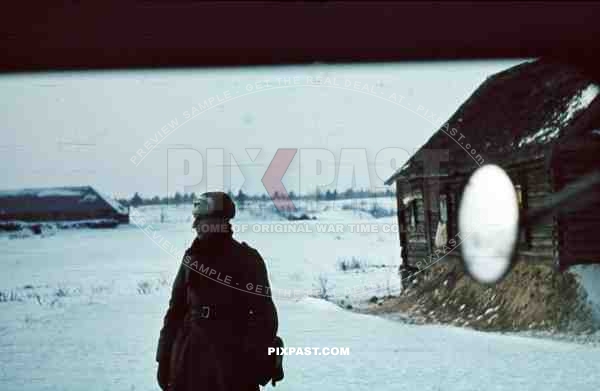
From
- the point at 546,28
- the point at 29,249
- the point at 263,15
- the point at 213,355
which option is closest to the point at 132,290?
the point at 29,249

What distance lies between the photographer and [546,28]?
287 cm

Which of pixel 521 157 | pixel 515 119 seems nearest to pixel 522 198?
pixel 521 157

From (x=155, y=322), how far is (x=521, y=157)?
476 centimetres

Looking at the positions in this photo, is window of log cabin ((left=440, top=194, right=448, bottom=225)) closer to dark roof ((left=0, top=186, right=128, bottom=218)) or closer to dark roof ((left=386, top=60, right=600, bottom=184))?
dark roof ((left=386, top=60, right=600, bottom=184))

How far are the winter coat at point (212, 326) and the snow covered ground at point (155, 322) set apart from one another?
1.67 meters

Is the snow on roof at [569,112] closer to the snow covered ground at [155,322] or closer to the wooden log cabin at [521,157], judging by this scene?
the wooden log cabin at [521,157]

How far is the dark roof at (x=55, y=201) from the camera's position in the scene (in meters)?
4.70

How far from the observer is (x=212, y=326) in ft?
9.12

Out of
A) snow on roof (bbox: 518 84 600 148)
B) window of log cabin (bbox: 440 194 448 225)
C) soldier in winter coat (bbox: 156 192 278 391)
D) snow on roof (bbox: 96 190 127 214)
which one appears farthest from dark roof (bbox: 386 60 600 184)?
soldier in winter coat (bbox: 156 192 278 391)

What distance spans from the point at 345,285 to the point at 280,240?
1.44 metres

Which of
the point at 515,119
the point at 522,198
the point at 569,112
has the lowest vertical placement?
the point at 522,198

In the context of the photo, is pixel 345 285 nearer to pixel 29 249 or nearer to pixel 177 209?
pixel 177 209

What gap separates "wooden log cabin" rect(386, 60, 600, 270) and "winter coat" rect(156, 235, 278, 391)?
3.67 metres

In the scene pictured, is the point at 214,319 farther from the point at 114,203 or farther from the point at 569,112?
the point at 569,112
